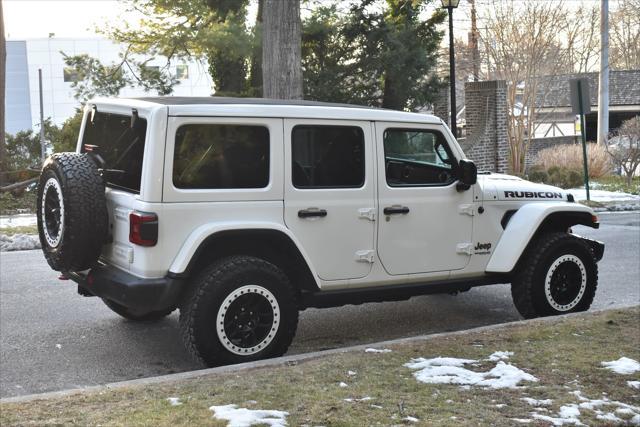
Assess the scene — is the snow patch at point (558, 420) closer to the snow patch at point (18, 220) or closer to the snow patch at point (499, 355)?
the snow patch at point (499, 355)

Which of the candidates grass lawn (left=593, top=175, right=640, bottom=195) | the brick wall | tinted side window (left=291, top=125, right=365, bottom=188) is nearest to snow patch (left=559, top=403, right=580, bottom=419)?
tinted side window (left=291, top=125, right=365, bottom=188)

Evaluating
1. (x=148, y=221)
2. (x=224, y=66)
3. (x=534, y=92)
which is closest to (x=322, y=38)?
(x=224, y=66)

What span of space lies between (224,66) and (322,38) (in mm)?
3090

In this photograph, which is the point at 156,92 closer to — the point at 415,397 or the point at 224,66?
the point at 224,66

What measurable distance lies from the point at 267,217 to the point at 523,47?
86.8ft

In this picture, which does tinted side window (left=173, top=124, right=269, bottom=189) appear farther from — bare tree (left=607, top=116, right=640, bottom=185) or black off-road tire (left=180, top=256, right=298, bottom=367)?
bare tree (left=607, top=116, right=640, bottom=185)

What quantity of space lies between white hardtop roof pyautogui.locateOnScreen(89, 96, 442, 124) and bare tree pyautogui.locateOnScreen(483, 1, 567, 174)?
2392 cm

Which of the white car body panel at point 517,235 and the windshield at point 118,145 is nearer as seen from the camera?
the windshield at point 118,145

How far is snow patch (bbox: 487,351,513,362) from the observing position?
5.83 meters

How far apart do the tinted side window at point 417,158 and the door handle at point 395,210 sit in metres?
0.18

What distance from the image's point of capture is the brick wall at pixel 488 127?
26.9 meters

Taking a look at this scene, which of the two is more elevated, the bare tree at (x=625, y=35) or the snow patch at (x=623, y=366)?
Answer: the bare tree at (x=625, y=35)

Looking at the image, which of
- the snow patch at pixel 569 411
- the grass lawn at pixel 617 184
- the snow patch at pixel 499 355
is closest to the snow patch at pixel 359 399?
the snow patch at pixel 569 411

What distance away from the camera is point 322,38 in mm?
23172
